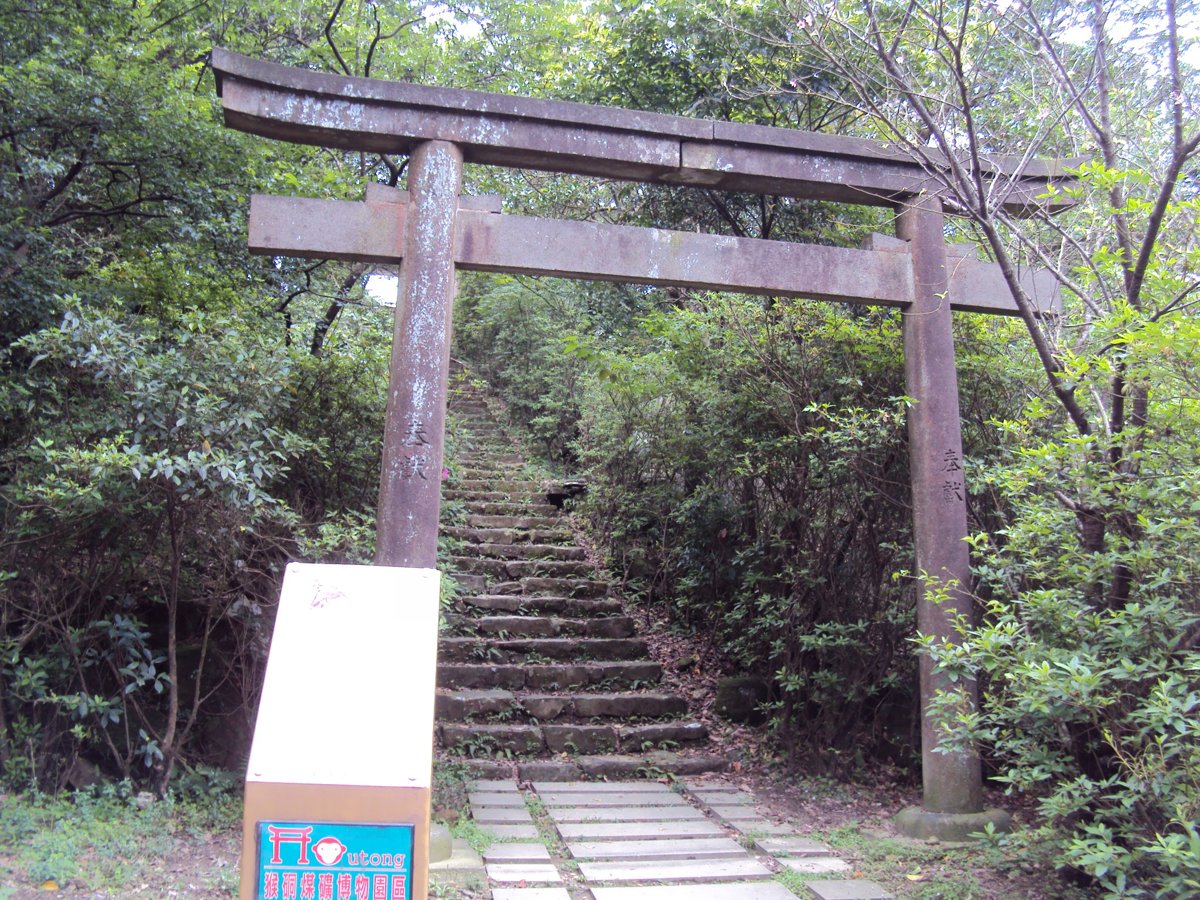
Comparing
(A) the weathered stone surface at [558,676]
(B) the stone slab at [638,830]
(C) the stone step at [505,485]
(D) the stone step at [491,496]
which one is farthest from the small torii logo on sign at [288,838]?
(C) the stone step at [505,485]

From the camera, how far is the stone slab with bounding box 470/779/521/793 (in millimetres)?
5770

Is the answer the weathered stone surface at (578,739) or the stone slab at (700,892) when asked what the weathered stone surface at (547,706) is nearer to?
the weathered stone surface at (578,739)

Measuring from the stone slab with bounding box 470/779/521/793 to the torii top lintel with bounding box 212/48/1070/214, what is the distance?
3.99 meters

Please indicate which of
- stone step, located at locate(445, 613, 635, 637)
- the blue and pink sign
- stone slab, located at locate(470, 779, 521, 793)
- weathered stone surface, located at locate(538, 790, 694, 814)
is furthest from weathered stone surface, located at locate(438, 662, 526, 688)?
the blue and pink sign

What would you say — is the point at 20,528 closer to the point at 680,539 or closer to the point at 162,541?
the point at 162,541

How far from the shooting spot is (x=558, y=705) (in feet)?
22.5

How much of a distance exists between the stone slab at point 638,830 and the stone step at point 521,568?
3.93m

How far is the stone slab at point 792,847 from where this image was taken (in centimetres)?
480

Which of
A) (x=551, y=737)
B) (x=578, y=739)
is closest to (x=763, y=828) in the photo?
(x=578, y=739)

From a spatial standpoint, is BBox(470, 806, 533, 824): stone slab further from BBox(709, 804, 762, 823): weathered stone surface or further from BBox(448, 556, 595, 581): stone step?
BBox(448, 556, 595, 581): stone step

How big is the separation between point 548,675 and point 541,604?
47.1 inches

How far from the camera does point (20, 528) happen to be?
4.72 metres

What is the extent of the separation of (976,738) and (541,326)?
36.4ft

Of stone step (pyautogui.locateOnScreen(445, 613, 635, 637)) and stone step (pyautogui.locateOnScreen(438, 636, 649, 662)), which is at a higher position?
stone step (pyautogui.locateOnScreen(445, 613, 635, 637))
